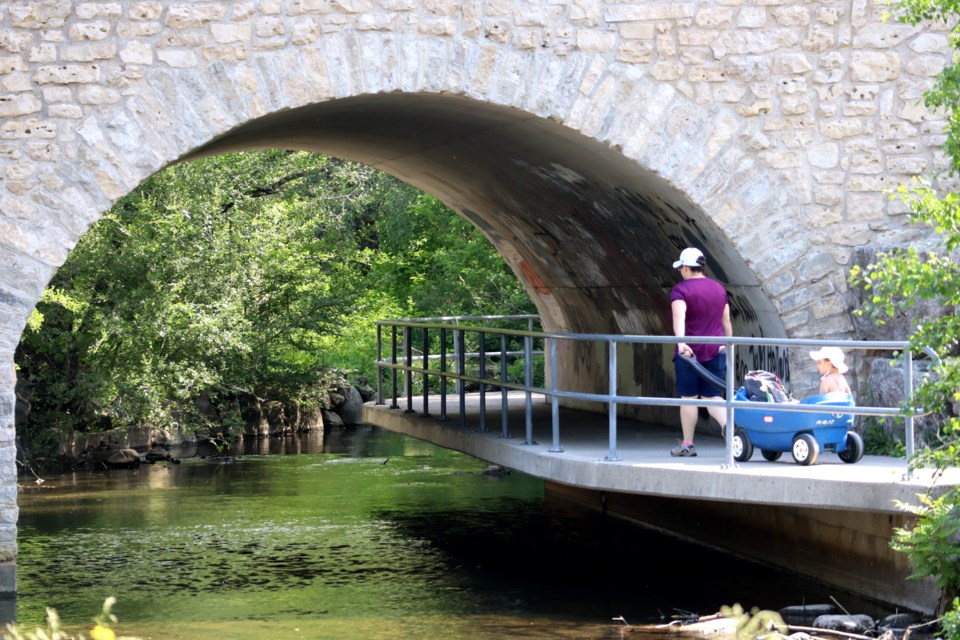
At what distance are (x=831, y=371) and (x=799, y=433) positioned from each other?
20.8 inches

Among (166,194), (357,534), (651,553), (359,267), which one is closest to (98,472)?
(166,194)

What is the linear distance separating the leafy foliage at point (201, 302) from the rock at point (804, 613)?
11.0 meters

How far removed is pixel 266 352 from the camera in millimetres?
25719

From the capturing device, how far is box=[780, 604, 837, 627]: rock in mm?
9875

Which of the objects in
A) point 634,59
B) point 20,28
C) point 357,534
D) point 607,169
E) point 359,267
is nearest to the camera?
point 20,28

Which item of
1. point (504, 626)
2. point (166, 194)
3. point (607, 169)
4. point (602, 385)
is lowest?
point (504, 626)

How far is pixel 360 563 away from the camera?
493 inches

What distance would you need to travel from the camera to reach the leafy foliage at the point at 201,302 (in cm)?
2156

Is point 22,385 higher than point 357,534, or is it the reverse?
point 22,385

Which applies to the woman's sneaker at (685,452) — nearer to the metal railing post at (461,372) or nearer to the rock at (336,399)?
the metal railing post at (461,372)

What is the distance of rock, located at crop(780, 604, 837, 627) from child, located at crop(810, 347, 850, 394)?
1517 millimetres

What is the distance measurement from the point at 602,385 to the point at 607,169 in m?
4.90

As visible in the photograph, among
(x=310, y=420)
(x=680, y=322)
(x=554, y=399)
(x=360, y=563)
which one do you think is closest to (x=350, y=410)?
(x=310, y=420)

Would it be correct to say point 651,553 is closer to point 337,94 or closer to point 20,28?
point 337,94
